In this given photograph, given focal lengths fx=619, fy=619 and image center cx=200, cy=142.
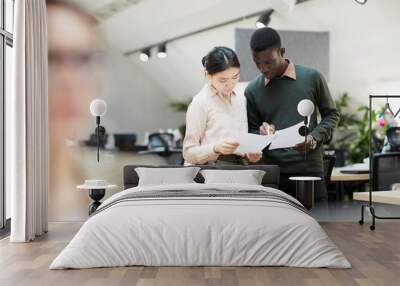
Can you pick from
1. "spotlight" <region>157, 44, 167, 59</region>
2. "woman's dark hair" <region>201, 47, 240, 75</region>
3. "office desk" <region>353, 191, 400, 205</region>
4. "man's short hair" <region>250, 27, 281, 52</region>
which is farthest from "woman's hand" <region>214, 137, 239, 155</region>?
"office desk" <region>353, 191, 400, 205</region>

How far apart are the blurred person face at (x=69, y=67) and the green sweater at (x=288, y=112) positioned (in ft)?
6.63

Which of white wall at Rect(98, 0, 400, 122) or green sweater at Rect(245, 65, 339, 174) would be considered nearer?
Result: green sweater at Rect(245, 65, 339, 174)

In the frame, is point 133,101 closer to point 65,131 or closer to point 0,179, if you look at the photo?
point 65,131

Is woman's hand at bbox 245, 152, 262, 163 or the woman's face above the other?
the woman's face

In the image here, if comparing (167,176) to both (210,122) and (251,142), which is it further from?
(251,142)

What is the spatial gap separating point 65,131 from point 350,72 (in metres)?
3.62

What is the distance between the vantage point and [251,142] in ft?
24.6

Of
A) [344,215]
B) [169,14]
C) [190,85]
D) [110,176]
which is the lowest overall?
[344,215]

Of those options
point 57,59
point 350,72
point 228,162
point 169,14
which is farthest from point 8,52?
point 350,72

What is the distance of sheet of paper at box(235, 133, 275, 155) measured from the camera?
7.48m

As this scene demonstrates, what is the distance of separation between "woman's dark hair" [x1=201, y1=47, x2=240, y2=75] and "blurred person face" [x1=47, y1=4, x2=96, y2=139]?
1428 millimetres

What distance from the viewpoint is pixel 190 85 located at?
25.0ft

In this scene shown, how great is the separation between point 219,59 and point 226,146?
3.58ft

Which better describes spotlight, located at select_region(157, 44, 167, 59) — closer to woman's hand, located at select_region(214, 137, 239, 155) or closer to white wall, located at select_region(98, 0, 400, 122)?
white wall, located at select_region(98, 0, 400, 122)
